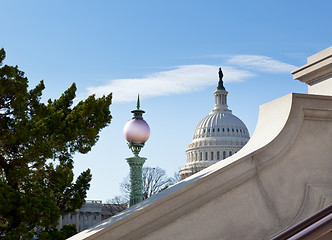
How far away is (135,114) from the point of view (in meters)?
12.6

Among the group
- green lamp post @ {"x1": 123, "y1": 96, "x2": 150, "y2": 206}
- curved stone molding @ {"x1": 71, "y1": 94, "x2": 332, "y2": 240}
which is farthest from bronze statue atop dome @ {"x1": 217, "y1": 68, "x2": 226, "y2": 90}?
curved stone molding @ {"x1": 71, "y1": 94, "x2": 332, "y2": 240}

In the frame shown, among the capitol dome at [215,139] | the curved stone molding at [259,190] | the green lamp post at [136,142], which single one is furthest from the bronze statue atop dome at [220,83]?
the curved stone molding at [259,190]

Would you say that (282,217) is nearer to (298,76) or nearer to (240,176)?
(240,176)

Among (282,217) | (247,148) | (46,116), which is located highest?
(46,116)

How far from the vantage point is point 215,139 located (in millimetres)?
100125

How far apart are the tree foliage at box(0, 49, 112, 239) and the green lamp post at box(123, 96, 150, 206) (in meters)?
0.71

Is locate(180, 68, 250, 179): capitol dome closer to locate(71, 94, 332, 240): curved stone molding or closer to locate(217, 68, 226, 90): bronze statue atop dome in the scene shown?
locate(217, 68, 226, 90): bronze statue atop dome

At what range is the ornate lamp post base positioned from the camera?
12.5 m

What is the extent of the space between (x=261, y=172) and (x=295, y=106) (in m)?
0.57

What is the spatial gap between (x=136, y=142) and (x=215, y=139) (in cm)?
8863

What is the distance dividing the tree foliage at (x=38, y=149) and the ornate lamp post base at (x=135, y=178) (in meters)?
1.30

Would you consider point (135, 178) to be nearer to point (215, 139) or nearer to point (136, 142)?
point (136, 142)

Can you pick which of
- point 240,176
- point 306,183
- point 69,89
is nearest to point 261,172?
point 240,176

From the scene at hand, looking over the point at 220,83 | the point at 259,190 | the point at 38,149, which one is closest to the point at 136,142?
the point at 38,149
